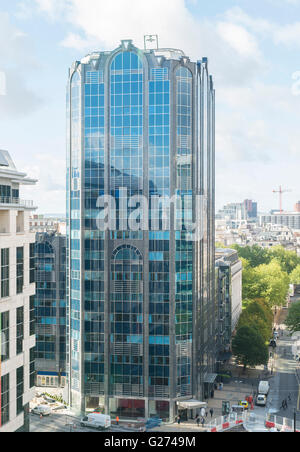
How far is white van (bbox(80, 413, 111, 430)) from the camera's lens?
6638 cm

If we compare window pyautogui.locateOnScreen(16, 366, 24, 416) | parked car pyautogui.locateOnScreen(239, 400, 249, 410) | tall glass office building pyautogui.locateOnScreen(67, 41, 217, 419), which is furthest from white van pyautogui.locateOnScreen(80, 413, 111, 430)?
window pyautogui.locateOnScreen(16, 366, 24, 416)

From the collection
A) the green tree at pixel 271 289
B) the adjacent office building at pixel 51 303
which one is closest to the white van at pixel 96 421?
the adjacent office building at pixel 51 303

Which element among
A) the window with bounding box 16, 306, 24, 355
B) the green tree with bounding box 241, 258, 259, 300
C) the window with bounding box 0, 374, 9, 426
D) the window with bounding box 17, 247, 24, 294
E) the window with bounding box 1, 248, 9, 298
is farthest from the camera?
the green tree with bounding box 241, 258, 259, 300

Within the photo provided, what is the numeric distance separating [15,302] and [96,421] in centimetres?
3258

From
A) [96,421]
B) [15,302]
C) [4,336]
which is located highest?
[15,302]

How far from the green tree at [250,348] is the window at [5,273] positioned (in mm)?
59823

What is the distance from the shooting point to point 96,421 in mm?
67000

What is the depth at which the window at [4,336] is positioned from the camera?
38438 millimetres

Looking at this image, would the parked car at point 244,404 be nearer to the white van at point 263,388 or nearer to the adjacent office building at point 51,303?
the white van at point 263,388

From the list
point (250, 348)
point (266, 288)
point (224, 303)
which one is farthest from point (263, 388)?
point (266, 288)

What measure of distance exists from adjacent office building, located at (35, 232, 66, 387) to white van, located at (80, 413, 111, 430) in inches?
745

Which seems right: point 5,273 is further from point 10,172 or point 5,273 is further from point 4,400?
point 4,400

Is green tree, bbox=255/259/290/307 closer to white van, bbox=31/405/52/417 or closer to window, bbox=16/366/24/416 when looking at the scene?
white van, bbox=31/405/52/417

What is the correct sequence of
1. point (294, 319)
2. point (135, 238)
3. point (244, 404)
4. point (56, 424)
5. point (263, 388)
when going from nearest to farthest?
point (56, 424) → point (135, 238) → point (244, 404) → point (263, 388) → point (294, 319)
